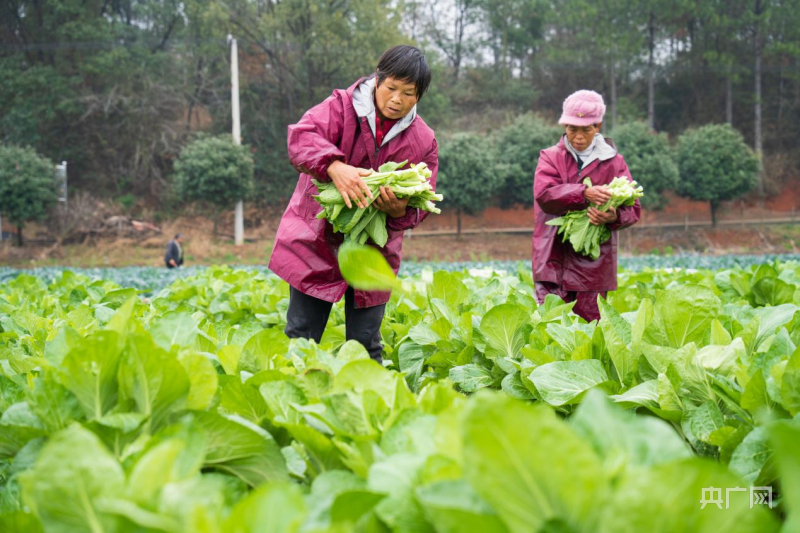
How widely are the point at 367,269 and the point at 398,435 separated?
26 centimetres

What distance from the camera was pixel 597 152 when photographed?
422 cm

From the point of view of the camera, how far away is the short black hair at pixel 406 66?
2730mm

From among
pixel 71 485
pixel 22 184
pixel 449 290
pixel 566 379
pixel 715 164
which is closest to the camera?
pixel 71 485

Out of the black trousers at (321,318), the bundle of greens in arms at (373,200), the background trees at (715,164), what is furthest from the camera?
the background trees at (715,164)

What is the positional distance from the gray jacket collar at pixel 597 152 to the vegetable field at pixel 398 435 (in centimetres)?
233

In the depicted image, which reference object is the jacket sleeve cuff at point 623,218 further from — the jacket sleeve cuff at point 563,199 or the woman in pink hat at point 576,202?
the jacket sleeve cuff at point 563,199

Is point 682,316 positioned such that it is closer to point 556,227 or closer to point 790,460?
point 790,460

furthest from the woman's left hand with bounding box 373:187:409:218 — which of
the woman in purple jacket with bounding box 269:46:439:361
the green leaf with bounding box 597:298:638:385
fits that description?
the green leaf with bounding box 597:298:638:385

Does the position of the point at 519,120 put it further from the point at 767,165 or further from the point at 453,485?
the point at 453,485

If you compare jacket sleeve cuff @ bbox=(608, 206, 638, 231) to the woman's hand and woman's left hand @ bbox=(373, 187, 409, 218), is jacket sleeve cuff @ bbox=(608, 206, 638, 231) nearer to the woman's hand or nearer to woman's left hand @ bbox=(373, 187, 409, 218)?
the woman's hand

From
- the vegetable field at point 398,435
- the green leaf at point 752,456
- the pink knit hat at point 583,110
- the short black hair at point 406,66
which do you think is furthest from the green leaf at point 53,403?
the pink knit hat at point 583,110

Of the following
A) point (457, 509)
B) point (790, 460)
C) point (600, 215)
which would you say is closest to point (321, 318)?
point (600, 215)

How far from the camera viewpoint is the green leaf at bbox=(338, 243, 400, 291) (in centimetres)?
106

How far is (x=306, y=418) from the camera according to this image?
3.84ft
